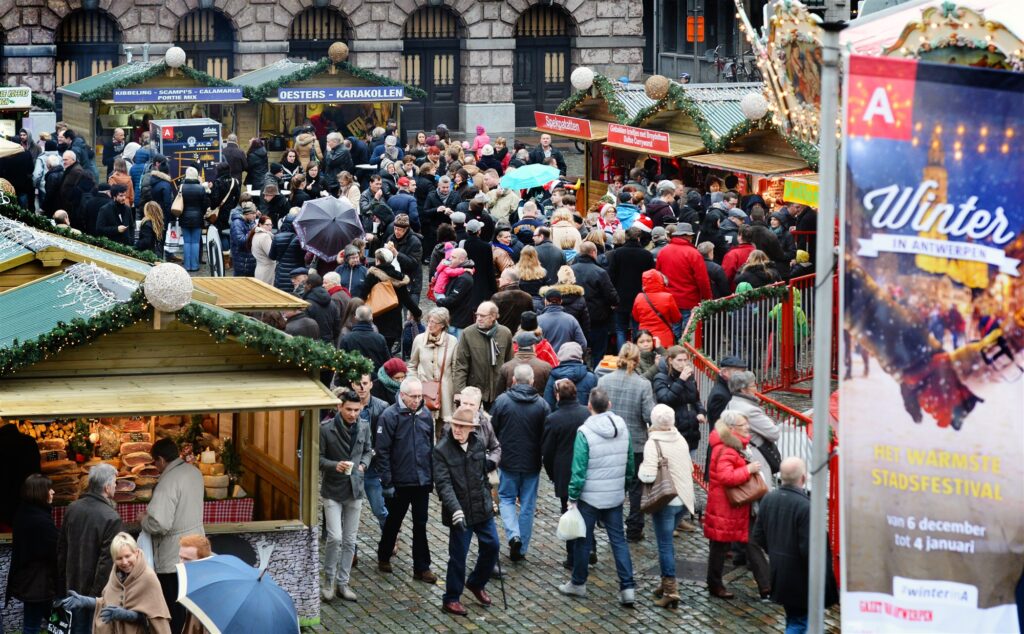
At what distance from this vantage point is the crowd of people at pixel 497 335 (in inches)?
510

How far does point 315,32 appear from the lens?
4362cm

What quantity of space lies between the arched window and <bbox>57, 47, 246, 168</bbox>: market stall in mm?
9171

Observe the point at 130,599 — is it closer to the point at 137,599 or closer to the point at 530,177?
the point at 137,599

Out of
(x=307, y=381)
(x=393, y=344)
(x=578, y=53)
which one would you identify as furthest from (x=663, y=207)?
(x=578, y=53)

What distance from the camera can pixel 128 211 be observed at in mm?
23672

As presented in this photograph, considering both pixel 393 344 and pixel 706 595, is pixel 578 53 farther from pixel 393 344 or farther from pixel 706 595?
pixel 706 595

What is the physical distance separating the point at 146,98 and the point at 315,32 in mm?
13120

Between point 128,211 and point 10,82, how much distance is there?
18.5 metres

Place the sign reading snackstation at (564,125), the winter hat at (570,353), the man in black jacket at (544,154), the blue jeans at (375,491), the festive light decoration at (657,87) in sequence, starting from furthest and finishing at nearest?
the man in black jacket at (544,154) → the sign reading snackstation at (564,125) → the festive light decoration at (657,87) → the winter hat at (570,353) → the blue jeans at (375,491)

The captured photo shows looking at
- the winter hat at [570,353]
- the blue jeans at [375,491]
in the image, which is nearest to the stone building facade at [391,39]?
the winter hat at [570,353]

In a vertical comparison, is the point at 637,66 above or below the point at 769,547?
above

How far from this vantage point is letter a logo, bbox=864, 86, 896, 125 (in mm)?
7105

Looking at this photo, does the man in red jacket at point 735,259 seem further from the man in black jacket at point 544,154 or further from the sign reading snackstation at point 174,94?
the sign reading snackstation at point 174,94

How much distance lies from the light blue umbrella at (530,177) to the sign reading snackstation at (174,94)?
314 inches
